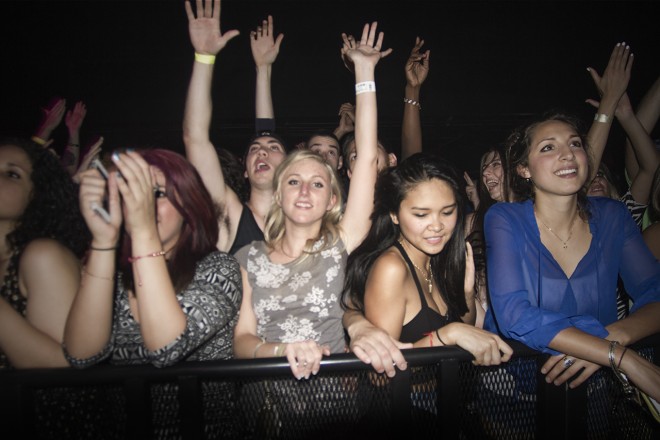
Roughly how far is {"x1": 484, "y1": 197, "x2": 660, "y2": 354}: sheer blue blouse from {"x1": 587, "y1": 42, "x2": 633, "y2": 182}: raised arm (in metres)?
0.66

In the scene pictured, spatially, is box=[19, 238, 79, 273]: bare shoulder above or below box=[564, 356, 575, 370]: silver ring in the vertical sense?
above

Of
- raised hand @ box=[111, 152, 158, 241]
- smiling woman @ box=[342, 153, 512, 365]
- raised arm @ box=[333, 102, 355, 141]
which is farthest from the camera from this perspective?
raised arm @ box=[333, 102, 355, 141]

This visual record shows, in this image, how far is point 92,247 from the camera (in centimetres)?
106

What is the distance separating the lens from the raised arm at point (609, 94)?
2123mm

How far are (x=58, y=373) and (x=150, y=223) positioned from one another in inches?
17.3

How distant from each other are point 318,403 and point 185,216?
82 centimetres

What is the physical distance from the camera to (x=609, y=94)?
7.34 ft

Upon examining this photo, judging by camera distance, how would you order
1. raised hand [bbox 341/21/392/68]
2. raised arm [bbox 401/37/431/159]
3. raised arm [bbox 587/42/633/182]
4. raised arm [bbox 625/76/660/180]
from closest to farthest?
raised hand [bbox 341/21/392/68]
raised arm [bbox 587/42/633/182]
raised arm [bbox 625/76/660/180]
raised arm [bbox 401/37/431/159]

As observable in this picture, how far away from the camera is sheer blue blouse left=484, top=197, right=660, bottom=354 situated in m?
1.44

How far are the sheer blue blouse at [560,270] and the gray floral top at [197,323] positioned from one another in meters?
1.06

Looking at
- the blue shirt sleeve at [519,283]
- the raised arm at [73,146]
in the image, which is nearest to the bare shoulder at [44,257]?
the blue shirt sleeve at [519,283]

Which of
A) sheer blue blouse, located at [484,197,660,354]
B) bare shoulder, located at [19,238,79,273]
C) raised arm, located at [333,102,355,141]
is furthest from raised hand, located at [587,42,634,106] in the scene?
bare shoulder, located at [19,238,79,273]

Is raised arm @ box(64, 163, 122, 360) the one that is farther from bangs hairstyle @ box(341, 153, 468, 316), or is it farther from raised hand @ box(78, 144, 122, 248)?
bangs hairstyle @ box(341, 153, 468, 316)

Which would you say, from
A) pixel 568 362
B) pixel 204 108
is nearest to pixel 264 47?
pixel 204 108
